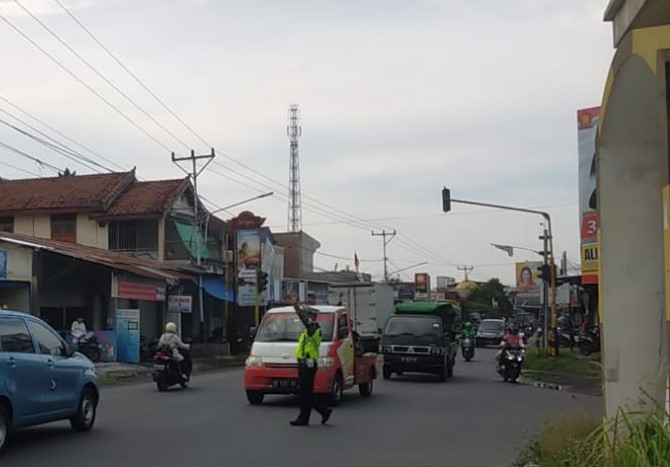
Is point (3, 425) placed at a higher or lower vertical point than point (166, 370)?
higher

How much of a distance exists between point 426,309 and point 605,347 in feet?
79.1

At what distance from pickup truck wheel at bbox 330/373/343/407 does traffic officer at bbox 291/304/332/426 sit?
2.34 m

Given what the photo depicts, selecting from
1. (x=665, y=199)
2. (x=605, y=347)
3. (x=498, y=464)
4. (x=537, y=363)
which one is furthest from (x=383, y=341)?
(x=665, y=199)

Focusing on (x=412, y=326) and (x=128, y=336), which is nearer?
(x=412, y=326)

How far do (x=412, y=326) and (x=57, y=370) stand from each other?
1575cm

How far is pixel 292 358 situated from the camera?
17578 millimetres

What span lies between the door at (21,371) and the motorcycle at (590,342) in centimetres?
2784

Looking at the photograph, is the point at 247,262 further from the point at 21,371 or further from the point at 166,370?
the point at 21,371

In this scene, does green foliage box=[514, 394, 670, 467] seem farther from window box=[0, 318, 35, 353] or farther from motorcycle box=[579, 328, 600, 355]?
motorcycle box=[579, 328, 600, 355]

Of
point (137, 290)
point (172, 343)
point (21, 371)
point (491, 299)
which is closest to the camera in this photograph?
point (21, 371)

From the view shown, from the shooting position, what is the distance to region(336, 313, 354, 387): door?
1852 centimetres

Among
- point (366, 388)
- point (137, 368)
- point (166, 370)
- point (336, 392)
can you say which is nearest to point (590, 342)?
point (137, 368)

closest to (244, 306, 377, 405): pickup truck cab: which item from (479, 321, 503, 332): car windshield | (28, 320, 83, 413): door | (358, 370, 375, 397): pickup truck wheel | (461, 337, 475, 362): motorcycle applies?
(358, 370, 375, 397): pickup truck wheel

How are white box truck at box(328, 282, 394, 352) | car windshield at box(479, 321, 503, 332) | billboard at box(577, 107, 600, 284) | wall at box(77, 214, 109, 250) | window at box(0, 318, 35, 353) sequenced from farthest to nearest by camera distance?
1. car windshield at box(479, 321, 503, 332)
2. wall at box(77, 214, 109, 250)
3. white box truck at box(328, 282, 394, 352)
4. billboard at box(577, 107, 600, 284)
5. window at box(0, 318, 35, 353)
